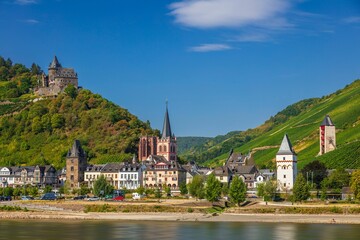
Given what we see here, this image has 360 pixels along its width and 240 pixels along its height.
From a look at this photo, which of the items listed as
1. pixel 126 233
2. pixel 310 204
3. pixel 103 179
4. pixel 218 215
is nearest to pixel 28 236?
pixel 126 233

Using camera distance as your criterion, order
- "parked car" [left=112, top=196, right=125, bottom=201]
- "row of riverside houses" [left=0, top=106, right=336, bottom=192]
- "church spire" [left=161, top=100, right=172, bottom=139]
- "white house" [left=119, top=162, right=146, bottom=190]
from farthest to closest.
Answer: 1. "church spire" [left=161, top=100, right=172, bottom=139]
2. "white house" [left=119, top=162, right=146, bottom=190]
3. "row of riverside houses" [left=0, top=106, right=336, bottom=192]
4. "parked car" [left=112, top=196, right=125, bottom=201]

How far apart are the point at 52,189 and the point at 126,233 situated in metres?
63.6

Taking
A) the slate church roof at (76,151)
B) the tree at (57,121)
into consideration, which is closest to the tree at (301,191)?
Result: the slate church roof at (76,151)

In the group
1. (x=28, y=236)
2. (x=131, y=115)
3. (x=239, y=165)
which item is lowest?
(x=28, y=236)

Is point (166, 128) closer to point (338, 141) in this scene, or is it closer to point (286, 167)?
point (286, 167)

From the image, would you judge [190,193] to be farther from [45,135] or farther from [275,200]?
[45,135]

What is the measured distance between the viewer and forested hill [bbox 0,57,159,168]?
476 ft

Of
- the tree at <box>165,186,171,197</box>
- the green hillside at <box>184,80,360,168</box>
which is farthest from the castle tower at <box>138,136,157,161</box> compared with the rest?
the tree at <box>165,186,171,197</box>

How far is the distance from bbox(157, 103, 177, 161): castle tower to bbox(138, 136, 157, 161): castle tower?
Answer: 318 cm

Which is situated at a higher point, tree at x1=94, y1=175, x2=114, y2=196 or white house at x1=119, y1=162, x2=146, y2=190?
white house at x1=119, y1=162, x2=146, y2=190

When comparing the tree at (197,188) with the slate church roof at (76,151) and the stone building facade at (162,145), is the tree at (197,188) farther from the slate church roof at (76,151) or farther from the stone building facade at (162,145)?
the slate church roof at (76,151)

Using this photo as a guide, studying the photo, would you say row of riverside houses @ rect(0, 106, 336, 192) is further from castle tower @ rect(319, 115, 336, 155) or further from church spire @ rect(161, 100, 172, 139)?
castle tower @ rect(319, 115, 336, 155)

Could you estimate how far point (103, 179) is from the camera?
371 feet

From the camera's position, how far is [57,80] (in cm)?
17688
